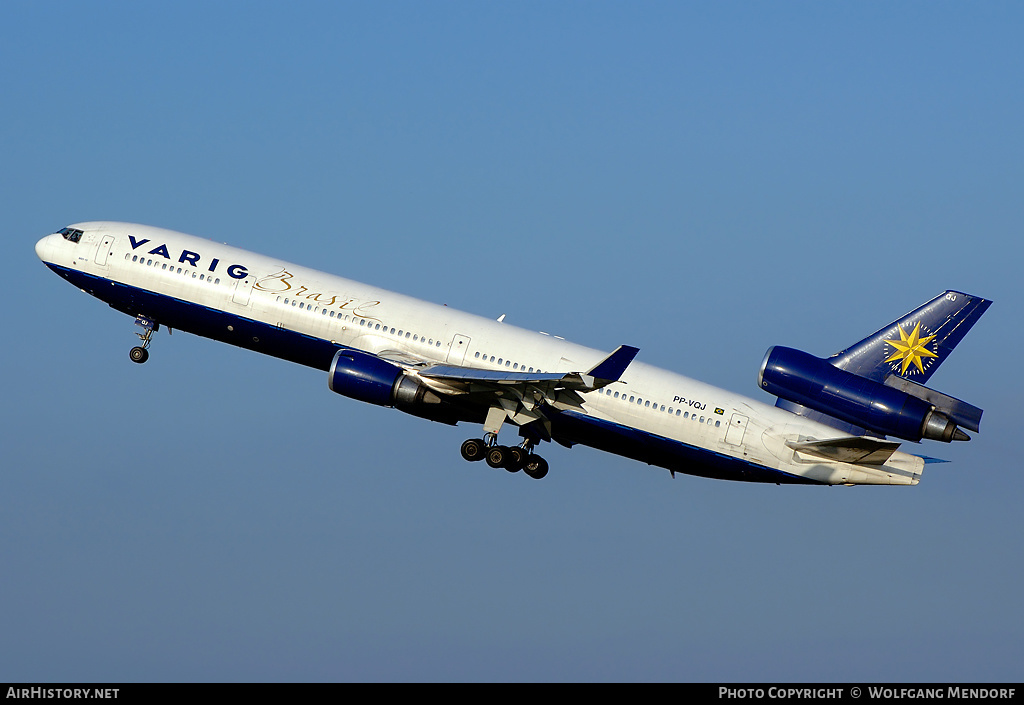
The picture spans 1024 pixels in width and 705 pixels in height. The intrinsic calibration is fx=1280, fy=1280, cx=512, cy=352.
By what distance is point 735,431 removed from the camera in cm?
5028

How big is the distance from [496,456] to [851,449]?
45.4ft

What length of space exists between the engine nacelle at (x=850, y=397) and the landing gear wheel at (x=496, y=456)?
10615 mm

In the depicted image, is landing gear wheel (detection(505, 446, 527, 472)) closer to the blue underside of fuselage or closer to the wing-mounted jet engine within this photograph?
the blue underside of fuselage

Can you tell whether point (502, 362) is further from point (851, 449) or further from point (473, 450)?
point (851, 449)

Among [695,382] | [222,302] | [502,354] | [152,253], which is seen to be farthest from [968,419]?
[152,253]

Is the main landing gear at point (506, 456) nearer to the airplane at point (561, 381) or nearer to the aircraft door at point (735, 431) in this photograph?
the airplane at point (561, 381)

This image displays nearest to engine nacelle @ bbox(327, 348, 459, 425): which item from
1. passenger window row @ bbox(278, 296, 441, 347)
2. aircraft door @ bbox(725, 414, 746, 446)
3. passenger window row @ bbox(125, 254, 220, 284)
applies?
passenger window row @ bbox(278, 296, 441, 347)

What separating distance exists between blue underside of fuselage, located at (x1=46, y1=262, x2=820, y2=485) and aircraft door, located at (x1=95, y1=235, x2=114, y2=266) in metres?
0.81

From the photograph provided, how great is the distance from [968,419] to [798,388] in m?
6.16

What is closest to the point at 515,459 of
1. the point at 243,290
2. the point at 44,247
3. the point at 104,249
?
the point at 243,290

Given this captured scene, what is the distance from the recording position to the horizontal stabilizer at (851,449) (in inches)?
1869
